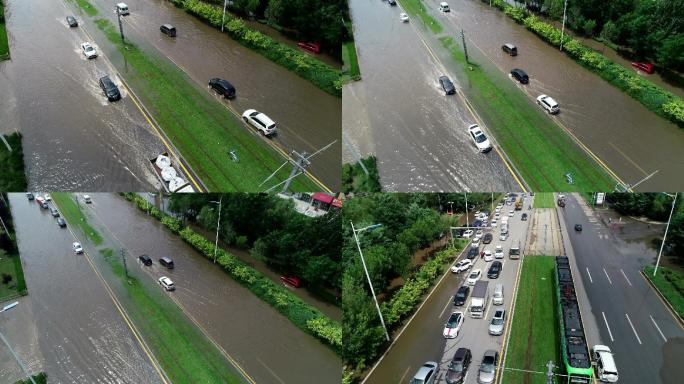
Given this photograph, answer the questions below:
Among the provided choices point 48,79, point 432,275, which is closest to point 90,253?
point 48,79

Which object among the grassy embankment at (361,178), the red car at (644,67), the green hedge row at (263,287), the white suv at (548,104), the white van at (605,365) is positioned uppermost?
the red car at (644,67)

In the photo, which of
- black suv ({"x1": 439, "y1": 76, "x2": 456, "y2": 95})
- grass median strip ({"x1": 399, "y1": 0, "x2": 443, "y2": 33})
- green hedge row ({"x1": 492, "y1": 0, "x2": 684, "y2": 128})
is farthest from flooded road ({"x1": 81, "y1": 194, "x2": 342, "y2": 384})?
green hedge row ({"x1": 492, "y1": 0, "x2": 684, "y2": 128})

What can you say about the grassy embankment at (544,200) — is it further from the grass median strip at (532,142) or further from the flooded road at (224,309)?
the flooded road at (224,309)

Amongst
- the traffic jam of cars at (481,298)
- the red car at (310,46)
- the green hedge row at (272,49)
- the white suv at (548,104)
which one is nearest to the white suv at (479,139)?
the traffic jam of cars at (481,298)

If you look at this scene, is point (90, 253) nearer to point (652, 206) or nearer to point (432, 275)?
point (432, 275)

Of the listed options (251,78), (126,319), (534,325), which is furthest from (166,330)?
(534,325)

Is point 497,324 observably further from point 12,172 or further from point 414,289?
point 12,172

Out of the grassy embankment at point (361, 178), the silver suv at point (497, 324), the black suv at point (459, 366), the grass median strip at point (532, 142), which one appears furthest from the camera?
the grass median strip at point (532, 142)
